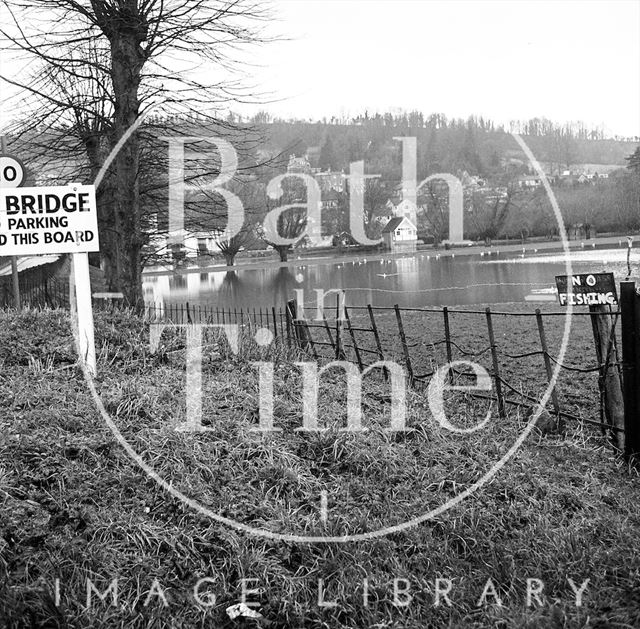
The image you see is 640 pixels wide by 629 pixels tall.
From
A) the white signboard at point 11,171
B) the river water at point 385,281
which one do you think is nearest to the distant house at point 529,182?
the river water at point 385,281

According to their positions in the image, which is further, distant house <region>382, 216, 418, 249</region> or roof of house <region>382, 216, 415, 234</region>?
roof of house <region>382, 216, 415, 234</region>

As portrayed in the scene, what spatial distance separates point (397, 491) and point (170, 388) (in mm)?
2173

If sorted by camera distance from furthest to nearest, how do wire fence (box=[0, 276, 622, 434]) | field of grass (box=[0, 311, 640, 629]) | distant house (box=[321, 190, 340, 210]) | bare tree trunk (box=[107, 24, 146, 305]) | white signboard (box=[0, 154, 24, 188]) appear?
distant house (box=[321, 190, 340, 210]), bare tree trunk (box=[107, 24, 146, 305]), white signboard (box=[0, 154, 24, 188]), wire fence (box=[0, 276, 622, 434]), field of grass (box=[0, 311, 640, 629])

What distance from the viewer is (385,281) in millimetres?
37750

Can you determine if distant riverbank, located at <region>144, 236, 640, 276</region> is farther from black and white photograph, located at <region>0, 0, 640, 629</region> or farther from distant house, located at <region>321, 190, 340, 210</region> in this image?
black and white photograph, located at <region>0, 0, 640, 629</region>

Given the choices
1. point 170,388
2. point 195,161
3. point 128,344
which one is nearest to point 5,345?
point 128,344

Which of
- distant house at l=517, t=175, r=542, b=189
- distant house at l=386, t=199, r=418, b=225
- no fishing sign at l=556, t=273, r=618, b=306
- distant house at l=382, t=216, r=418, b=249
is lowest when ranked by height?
no fishing sign at l=556, t=273, r=618, b=306

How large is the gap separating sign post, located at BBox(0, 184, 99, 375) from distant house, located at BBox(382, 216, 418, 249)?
5300 centimetres

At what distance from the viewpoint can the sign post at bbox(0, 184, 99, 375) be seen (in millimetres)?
6238

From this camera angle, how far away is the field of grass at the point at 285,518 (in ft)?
Answer: 11.6

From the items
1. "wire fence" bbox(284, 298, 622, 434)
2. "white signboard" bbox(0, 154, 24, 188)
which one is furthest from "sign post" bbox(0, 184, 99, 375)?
"wire fence" bbox(284, 298, 622, 434)

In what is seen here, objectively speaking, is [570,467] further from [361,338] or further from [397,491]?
[361,338]

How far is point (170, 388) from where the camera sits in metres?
5.85

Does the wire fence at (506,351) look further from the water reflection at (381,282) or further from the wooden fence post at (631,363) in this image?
the water reflection at (381,282)
